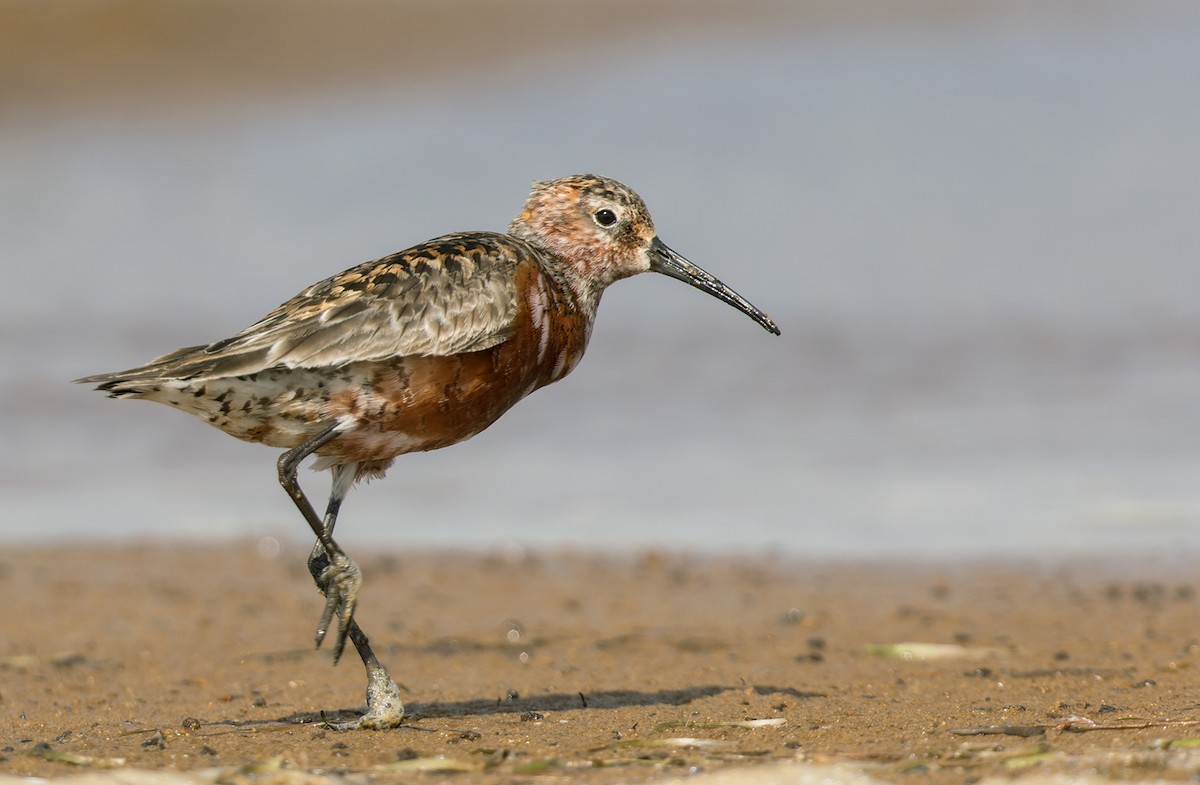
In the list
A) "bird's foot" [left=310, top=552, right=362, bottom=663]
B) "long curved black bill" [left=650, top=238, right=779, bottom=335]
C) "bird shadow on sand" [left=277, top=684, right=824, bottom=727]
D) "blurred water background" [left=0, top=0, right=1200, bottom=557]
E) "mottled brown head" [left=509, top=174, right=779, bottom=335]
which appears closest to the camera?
"bird's foot" [left=310, top=552, right=362, bottom=663]

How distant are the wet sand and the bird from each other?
84 cm

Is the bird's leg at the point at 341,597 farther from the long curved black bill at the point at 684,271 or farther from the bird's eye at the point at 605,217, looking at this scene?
the long curved black bill at the point at 684,271

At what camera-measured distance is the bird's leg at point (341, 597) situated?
6.98 meters

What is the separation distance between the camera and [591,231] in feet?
27.1

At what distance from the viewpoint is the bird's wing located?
6.86 meters

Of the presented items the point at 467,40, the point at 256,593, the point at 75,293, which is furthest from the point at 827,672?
the point at 467,40

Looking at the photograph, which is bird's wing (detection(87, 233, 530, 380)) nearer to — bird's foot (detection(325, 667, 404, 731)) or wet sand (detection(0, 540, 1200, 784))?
bird's foot (detection(325, 667, 404, 731))

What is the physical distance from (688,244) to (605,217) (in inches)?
361

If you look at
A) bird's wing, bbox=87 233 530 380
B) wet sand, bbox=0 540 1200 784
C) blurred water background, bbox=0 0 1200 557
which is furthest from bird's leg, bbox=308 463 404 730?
blurred water background, bbox=0 0 1200 557

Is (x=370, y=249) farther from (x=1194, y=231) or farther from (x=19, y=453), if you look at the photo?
(x=1194, y=231)

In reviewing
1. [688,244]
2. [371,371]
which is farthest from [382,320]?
[688,244]

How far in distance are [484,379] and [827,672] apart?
2370 millimetres

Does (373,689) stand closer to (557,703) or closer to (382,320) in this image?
(557,703)

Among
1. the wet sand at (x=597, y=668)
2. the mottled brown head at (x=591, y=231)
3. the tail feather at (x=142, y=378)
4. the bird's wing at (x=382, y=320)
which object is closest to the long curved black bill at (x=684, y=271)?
the mottled brown head at (x=591, y=231)
